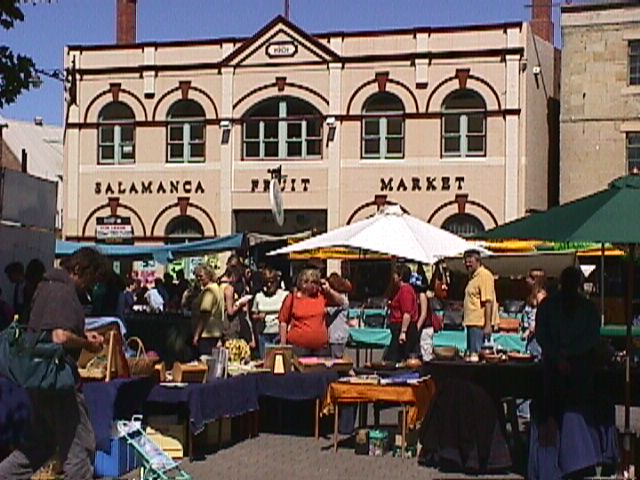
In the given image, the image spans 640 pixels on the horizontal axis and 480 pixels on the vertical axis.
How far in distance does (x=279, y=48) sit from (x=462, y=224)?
23.6ft

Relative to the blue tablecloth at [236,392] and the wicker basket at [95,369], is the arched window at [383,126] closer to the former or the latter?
the blue tablecloth at [236,392]

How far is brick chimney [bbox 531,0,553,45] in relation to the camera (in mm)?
35281

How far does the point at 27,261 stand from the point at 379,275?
61.0ft

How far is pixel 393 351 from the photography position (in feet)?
51.8

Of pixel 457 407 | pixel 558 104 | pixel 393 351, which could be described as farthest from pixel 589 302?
pixel 558 104

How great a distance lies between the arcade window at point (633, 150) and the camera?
3222 centimetres

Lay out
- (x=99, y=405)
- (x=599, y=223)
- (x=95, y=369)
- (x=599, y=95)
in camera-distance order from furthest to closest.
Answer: (x=599, y=95)
(x=95, y=369)
(x=99, y=405)
(x=599, y=223)

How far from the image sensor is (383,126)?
33.2m

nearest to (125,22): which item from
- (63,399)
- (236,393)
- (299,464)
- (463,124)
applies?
(463,124)

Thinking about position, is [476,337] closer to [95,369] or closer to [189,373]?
[189,373]

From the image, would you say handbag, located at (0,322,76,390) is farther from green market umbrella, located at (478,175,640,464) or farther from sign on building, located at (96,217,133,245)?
sign on building, located at (96,217,133,245)

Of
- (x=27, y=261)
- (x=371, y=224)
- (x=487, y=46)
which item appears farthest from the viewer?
(x=487, y=46)

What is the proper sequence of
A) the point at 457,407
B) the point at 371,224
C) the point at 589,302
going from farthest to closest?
the point at 371,224, the point at 457,407, the point at 589,302

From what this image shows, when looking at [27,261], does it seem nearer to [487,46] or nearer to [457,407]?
[457,407]
